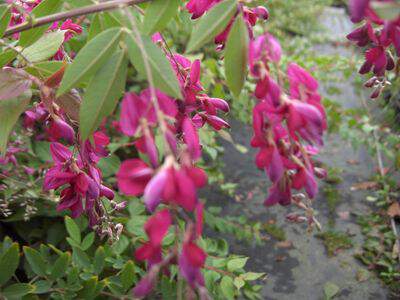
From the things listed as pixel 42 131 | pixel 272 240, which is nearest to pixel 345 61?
pixel 272 240

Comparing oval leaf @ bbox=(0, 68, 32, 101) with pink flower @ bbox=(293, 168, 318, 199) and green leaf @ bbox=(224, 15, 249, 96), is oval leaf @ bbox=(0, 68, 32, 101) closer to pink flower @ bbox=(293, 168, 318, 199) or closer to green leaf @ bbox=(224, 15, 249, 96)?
green leaf @ bbox=(224, 15, 249, 96)

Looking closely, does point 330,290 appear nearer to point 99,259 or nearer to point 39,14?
point 99,259

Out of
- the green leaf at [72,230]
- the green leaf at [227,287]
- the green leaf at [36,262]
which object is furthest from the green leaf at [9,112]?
the green leaf at [227,287]

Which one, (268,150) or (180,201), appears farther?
(268,150)

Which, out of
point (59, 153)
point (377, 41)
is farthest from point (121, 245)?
point (377, 41)

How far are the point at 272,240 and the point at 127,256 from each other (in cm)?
80

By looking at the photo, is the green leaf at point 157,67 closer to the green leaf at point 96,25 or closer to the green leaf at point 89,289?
the green leaf at point 96,25

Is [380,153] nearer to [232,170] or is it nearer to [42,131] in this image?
[232,170]

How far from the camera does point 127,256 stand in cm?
140

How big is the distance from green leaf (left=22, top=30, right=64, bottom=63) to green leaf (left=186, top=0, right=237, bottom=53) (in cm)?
32

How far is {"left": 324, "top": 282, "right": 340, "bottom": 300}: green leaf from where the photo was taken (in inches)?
66.0

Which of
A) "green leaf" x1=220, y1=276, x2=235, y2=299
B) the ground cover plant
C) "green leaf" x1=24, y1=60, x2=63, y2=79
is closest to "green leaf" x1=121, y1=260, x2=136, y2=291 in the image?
the ground cover plant

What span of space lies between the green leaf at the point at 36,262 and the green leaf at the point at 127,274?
0.18m

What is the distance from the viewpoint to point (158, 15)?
27.7 inches
